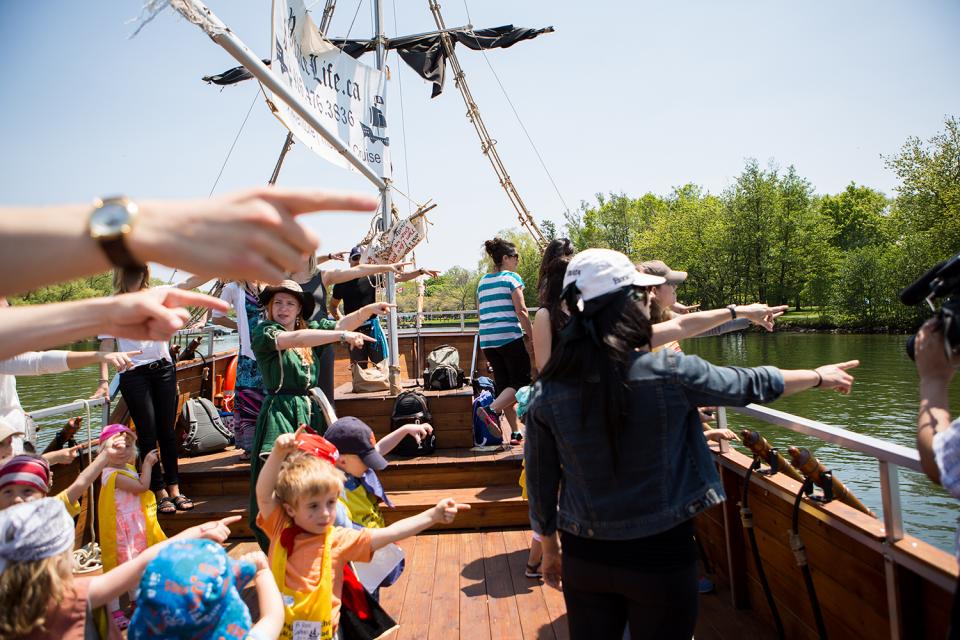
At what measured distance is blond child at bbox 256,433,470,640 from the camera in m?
2.07

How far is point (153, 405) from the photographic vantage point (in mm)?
4000

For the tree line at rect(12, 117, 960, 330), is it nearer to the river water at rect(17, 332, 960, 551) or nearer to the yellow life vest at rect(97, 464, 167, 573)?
the river water at rect(17, 332, 960, 551)

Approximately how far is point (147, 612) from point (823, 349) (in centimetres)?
2623

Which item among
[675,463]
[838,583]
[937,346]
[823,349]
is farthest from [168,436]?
[823,349]

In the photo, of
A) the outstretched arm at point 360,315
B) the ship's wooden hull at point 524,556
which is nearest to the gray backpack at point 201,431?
the ship's wooden hull at point 524,556

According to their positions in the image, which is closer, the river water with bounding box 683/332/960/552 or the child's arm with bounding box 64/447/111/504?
the child's arm with bounding box 64/447/111/504

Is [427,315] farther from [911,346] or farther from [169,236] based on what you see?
[169,236]

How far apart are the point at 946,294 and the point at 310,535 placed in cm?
197

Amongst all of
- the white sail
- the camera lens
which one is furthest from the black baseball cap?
the white sail

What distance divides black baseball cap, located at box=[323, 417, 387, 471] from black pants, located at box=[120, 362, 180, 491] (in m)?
1.85

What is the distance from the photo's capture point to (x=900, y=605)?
71.8 inches

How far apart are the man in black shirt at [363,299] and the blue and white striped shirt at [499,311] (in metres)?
1.08

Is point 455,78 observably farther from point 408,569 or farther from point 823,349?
point 823,349

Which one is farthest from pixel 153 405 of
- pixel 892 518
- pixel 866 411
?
pixel 866 411
